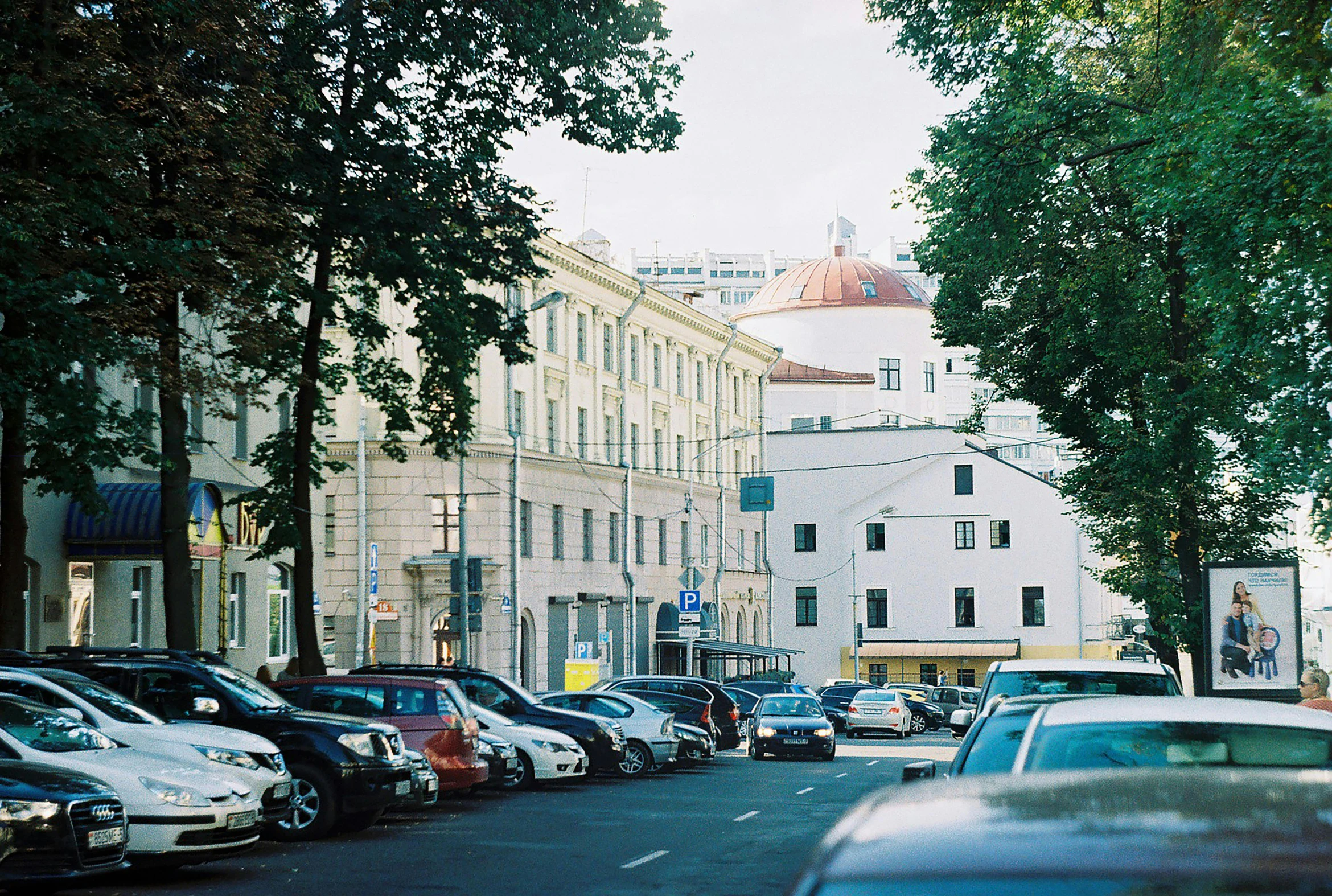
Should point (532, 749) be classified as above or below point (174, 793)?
below

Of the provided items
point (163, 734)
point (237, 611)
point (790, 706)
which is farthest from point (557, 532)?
point (163, 734)

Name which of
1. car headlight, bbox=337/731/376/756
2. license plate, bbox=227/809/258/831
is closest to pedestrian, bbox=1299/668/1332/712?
car headlight, bbox=337/731/376/756

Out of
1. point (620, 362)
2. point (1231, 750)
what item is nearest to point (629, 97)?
point (1231, 750)

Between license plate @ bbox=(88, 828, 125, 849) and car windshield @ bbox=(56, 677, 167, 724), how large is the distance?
3.16 metres

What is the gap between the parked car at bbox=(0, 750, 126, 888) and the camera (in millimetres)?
11781

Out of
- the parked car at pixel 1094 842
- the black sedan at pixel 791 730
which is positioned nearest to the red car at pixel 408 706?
the black sedan at pixel 791 730

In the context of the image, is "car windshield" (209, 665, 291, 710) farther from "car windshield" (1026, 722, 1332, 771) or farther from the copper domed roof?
the copper domed roof

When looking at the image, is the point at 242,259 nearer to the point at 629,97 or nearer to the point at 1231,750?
the point at 629,97

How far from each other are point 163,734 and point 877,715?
36283mm

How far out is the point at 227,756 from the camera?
1523 cm

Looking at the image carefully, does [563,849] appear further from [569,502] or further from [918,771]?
[569,502]

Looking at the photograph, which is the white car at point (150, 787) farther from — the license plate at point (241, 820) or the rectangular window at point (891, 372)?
the rectangular window at point (891, 372)

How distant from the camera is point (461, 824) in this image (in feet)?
65.0

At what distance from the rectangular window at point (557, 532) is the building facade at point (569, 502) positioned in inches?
2.8
